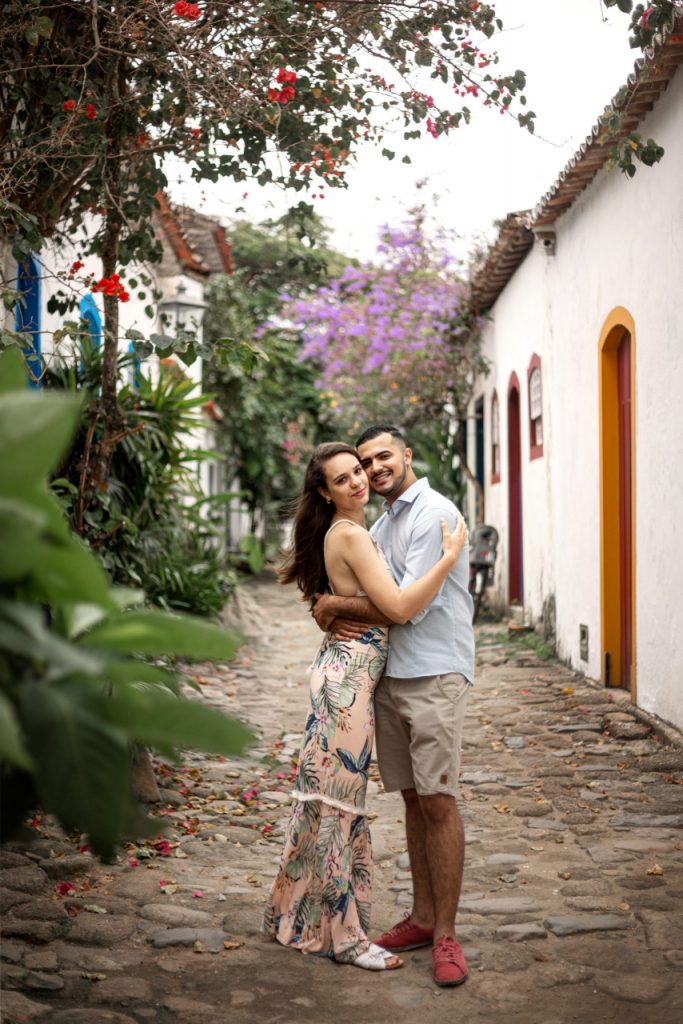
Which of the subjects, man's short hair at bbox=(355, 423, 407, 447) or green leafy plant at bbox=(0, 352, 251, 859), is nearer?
green leafy plant at bbox=(0, 352, 251, 859)

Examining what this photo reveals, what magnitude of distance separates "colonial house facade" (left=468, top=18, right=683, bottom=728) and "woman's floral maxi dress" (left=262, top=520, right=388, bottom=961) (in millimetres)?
3115

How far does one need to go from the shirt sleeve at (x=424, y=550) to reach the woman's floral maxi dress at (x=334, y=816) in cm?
23

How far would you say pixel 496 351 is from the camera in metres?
14.0

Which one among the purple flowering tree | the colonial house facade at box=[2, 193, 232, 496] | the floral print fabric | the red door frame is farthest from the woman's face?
the purple flowering tree

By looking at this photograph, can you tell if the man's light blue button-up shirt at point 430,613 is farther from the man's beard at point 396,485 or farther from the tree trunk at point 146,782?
the tree trunk at point 146,782

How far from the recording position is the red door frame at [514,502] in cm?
1287

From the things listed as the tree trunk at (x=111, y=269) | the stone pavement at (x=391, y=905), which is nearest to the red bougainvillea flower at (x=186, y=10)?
the tree trunk at (x=111, y=269)

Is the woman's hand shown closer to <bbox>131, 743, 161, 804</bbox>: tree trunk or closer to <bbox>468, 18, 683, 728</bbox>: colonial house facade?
<bbox>131, 743, 161, 804</bbox>: tree trunk

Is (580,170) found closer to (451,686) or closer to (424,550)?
(424,550)

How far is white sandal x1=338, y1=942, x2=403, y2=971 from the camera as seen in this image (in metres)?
3.63

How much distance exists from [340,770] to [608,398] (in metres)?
5.14

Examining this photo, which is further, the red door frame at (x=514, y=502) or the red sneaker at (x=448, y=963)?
the red door frame at (x=514, y=502)

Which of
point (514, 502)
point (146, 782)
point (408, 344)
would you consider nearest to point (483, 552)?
point (514, 502)

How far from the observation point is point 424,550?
11.9ft
